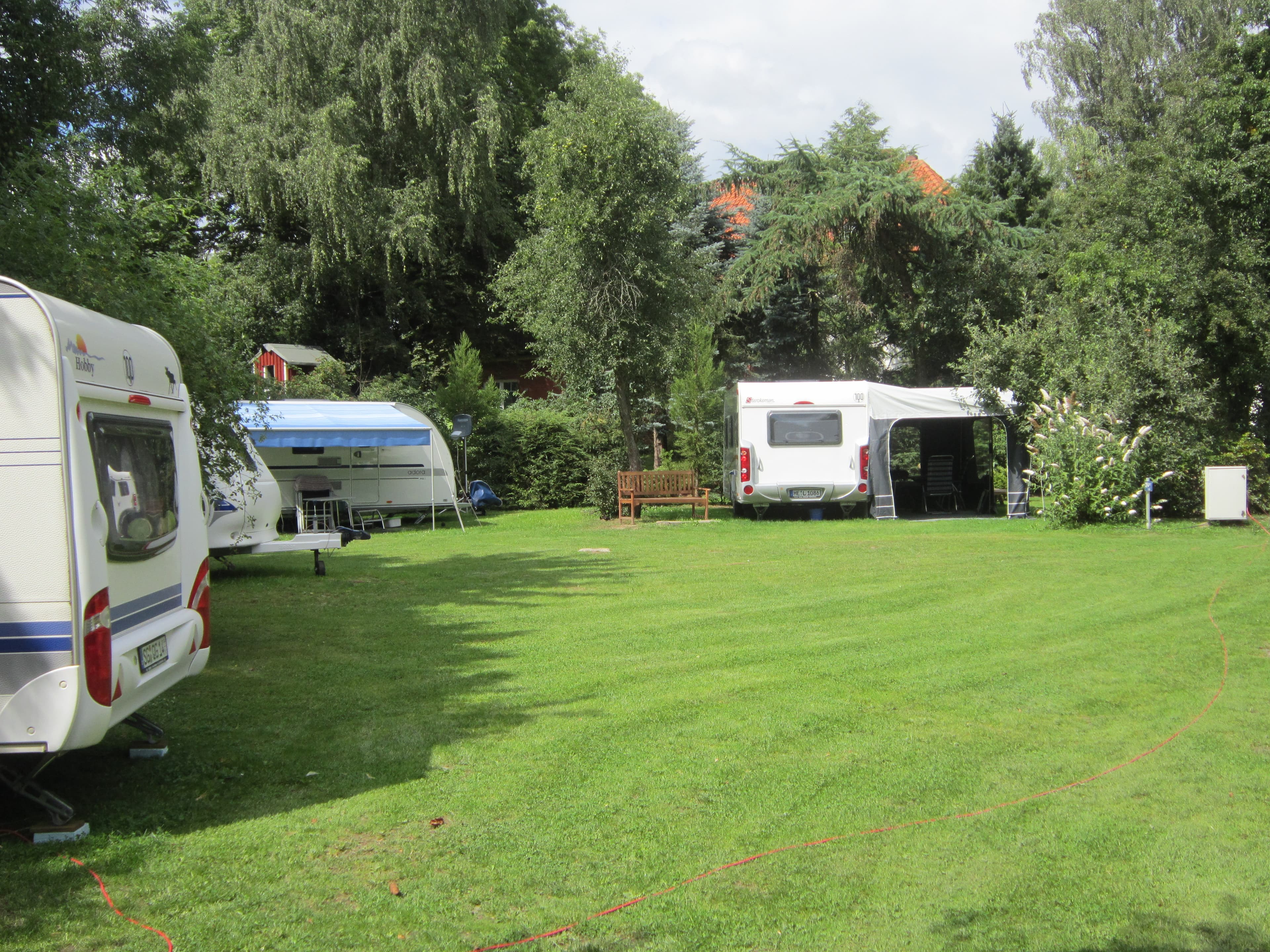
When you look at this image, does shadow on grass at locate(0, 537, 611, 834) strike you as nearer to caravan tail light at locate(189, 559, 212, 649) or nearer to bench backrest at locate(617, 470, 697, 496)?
caravan tail light at locate(189, 559, 212, 649)

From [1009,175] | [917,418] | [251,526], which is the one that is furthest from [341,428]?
[1009,175]

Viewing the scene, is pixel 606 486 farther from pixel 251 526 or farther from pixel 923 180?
pixel 923 180

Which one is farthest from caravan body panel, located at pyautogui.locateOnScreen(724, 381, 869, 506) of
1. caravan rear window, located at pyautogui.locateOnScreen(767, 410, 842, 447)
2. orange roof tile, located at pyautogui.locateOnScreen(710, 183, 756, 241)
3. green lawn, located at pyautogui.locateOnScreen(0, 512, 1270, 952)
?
orange roof tile, located at pyautogui.locateOnScreen(710, 183, 756, 241)

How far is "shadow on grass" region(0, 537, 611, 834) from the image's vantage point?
15.3ft

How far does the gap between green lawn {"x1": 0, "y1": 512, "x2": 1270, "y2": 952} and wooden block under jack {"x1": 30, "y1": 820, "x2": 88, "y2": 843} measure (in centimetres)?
6

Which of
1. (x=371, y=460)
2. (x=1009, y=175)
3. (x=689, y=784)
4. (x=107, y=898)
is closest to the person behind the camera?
(x=107, y=898)

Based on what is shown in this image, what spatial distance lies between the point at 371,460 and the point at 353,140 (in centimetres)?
876

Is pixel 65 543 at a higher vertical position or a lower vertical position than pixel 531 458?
lower

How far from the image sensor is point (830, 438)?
18.3 m

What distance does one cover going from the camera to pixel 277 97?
946 inches

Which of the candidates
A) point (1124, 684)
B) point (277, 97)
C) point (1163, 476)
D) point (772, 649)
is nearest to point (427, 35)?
point (277, 97)

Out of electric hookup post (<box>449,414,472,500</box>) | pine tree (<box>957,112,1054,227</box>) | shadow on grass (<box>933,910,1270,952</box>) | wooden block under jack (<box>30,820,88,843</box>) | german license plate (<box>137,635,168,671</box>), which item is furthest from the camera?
pine tree (<box>957,112,1054,227</box>)

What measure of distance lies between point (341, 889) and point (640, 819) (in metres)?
1.24

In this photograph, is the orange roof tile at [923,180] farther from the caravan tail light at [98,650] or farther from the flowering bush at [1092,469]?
the caravan tail light at [98,650]
